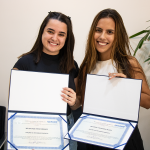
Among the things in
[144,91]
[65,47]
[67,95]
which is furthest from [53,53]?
[144,91]

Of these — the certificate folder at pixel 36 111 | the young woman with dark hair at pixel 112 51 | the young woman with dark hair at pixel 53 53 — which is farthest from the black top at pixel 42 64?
the young woman with dark hair at pixel 112 51

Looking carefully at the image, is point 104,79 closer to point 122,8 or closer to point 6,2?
point 122,8

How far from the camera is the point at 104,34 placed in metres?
0.97

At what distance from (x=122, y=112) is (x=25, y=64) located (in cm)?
67

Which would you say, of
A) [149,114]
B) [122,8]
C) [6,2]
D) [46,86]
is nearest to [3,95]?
[6,2]

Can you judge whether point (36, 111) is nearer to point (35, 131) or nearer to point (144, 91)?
point (35, 131)

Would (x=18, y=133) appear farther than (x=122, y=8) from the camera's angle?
No

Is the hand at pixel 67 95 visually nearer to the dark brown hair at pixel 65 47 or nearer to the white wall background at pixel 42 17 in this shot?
the dark brown hair at pixel 65 47

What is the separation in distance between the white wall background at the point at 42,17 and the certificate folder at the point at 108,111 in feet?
3.14

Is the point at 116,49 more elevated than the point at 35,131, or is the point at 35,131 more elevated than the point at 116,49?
the point at 116,49

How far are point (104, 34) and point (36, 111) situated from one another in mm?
673

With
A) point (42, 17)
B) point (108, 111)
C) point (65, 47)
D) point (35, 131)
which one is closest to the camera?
point (35, 131)

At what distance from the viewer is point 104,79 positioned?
33.7 inches

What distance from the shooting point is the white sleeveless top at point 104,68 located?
1.01 metres
